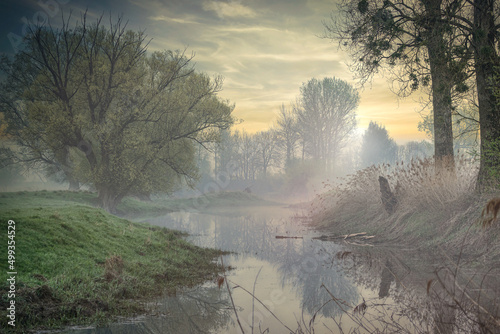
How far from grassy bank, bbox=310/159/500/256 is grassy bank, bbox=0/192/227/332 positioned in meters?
5.72

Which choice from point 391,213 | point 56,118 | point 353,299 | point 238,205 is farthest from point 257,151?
point 353,299

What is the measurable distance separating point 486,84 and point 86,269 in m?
11.0

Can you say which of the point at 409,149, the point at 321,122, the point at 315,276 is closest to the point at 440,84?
the point at 315,276

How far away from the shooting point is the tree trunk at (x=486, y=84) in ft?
31.6

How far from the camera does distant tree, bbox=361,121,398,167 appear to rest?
206 ft

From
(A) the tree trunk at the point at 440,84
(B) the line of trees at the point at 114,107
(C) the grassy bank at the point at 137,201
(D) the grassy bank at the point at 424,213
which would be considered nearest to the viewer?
(D) the grassy bank at the point at 424,213

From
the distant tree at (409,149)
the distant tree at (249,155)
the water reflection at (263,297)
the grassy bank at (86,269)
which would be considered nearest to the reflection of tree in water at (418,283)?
the water reflection at (263,297)

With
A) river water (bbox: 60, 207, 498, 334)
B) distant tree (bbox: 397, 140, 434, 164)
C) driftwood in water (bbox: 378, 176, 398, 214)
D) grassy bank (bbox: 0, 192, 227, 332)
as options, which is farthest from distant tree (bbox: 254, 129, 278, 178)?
grassy bank (bbox: 0, 192, 227, 332)

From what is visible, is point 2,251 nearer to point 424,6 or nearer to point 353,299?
point 353,299

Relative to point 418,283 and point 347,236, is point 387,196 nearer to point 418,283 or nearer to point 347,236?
point 347,236

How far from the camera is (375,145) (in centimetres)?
6322

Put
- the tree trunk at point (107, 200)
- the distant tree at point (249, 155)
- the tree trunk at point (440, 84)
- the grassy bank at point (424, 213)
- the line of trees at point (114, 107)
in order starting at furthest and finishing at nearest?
the distant tree at point (249, 155) < the tree trunk at point (107, 200) < the line of trees at point (114, 107) < the tree trunk at point (440, 84) < the grassy bank at point (424, 213)

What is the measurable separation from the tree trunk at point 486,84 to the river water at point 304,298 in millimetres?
3566

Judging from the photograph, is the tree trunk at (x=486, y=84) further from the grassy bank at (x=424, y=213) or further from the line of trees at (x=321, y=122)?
the line of trees at (x=321, y=122)
